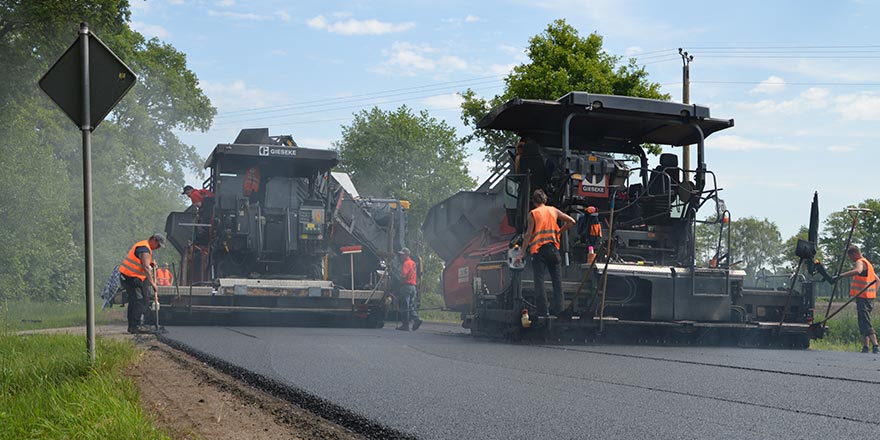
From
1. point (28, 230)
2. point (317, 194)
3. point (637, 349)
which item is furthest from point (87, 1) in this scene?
point (637, 349)

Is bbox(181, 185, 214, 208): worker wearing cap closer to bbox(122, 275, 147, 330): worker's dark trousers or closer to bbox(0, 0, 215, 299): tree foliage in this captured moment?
bbox(122, 275, 147, 330): worker's dark trousers

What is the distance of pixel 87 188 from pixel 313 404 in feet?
8.58

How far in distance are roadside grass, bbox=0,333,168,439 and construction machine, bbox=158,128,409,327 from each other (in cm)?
483

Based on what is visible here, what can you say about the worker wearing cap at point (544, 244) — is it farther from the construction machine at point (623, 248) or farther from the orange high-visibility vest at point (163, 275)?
the orange high-visibility vest at point (163, 275)

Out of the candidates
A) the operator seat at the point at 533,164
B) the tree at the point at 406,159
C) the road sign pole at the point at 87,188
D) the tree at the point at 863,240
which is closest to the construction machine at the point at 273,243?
the operator seat at the point at 533,164

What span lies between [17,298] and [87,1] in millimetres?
16009

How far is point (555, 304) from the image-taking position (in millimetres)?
8883

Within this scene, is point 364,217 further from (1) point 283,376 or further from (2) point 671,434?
(2) point 671,434

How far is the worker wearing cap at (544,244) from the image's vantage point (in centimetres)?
870

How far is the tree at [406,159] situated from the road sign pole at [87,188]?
26447mm

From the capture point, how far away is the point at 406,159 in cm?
3553

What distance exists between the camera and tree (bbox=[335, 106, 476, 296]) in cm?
3412

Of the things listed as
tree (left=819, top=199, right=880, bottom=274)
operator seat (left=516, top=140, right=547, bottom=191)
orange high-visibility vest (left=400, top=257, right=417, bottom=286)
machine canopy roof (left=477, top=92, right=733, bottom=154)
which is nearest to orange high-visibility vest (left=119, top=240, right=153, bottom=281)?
orange high-visibility vest (left=400, top=257, right=417, bottom=286)

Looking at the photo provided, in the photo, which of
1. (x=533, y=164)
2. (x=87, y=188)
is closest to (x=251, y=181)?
(x=533, y=164)
